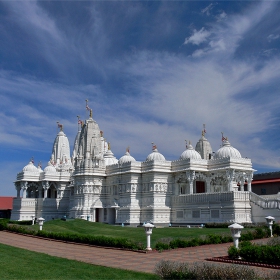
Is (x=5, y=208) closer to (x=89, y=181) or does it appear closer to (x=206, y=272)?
(x=89, y=181)

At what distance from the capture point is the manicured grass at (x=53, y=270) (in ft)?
43.5

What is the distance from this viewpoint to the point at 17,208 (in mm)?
63438

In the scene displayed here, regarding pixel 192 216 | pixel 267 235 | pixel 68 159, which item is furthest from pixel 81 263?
pixel 68 159

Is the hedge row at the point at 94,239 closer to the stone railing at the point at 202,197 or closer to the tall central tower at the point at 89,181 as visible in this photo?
the stone railing at the point at 202,197

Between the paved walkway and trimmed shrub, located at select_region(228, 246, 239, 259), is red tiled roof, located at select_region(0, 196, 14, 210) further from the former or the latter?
trimmed shrub, located at select_region(228, 246, 239, 259)

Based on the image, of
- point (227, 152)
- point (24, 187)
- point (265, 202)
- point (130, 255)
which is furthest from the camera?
point (24, 187)

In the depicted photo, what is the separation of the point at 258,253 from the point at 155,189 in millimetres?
34059

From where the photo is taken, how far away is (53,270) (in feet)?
47.3

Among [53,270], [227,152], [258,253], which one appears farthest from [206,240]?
[227,152]

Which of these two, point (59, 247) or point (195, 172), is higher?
point (195, 172)

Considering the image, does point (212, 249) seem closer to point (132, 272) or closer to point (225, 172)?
point (132, 272)

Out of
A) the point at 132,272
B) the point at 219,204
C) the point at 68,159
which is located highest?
the point at 68,159

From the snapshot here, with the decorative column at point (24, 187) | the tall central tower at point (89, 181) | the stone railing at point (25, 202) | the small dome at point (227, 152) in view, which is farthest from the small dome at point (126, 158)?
the decorative column at point (24, 187)

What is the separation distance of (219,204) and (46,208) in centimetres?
3301
